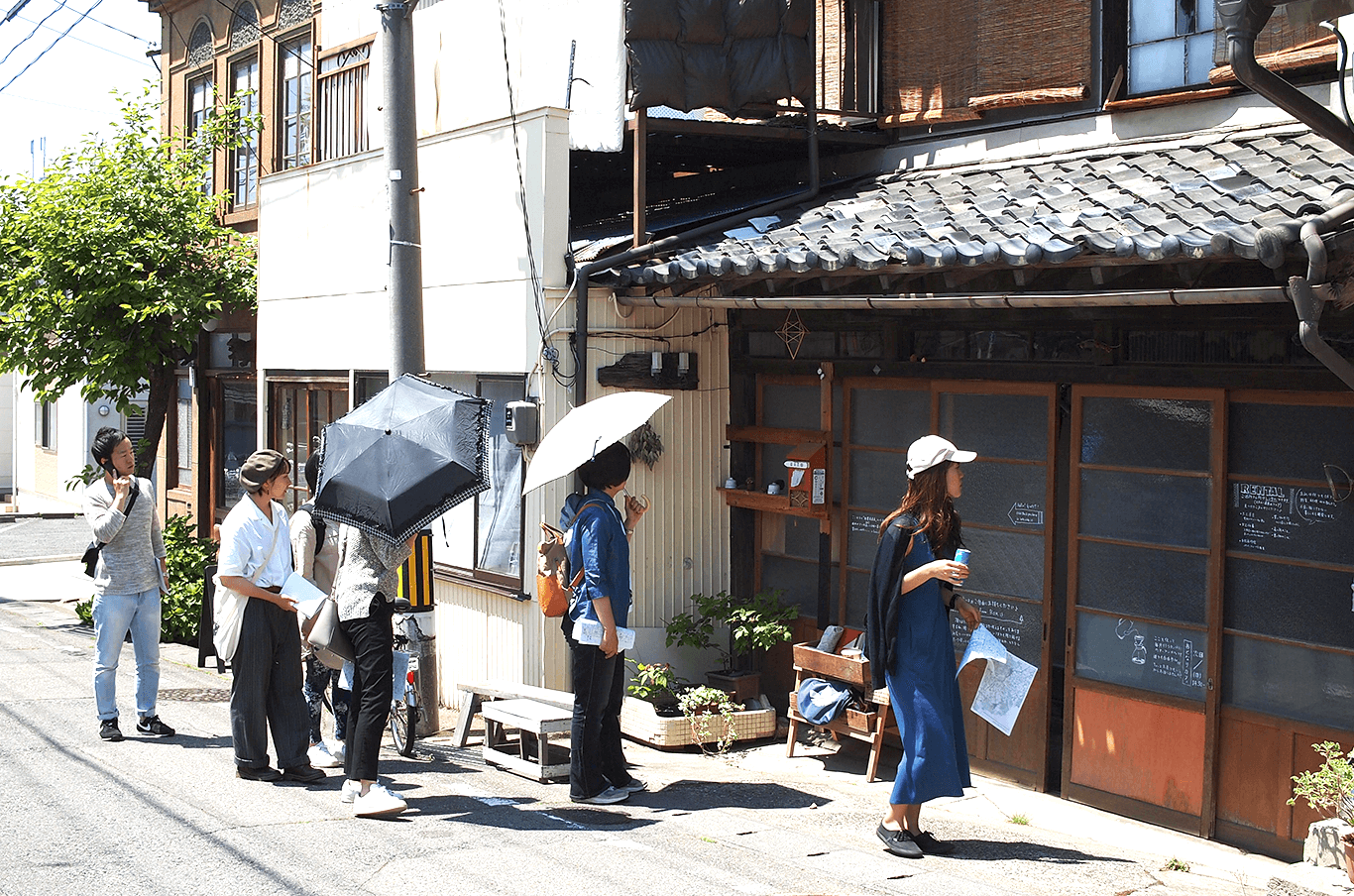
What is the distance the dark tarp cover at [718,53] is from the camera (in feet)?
30.7

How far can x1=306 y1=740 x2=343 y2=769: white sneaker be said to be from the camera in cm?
808

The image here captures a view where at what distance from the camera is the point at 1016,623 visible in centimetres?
841

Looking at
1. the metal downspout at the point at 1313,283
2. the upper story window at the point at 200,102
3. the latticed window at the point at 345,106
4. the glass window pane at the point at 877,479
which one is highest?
the upper story window at the point at 200,102

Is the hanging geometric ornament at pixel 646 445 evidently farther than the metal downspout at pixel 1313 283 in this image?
Yes

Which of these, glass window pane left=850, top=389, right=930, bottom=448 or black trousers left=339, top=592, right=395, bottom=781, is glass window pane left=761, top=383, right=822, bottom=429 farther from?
black trousers left=339, top=592, right=395, bottom=781

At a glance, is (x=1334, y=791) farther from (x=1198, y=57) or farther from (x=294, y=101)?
(x=294, y=101)

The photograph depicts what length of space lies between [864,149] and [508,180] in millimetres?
2747

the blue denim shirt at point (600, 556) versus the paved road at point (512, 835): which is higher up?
the blue denim shirt at point (600, 556)

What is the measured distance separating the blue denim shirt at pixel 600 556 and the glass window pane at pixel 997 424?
2.62 meters

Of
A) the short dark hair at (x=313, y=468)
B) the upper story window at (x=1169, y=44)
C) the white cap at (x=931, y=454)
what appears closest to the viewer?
the white cap at (x=931, y=454)

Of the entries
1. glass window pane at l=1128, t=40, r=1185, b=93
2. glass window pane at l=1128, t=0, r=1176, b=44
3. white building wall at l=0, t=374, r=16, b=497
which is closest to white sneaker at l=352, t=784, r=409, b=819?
glass window pane at l=1128, t=40, r=1185, b=93

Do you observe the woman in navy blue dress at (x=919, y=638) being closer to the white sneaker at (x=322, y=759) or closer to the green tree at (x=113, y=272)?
the white sneaker at (x=322, y=759)

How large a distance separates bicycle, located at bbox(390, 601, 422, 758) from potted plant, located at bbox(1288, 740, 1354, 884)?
17.0 ft

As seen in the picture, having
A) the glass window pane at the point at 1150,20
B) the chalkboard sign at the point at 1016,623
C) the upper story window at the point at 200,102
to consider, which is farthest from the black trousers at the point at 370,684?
the upper story window at the point at 200,102
